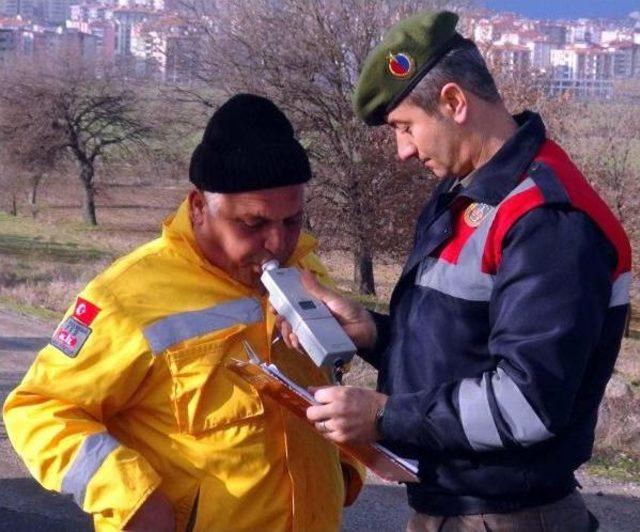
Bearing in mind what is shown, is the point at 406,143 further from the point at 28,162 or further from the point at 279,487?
the point at 28,162

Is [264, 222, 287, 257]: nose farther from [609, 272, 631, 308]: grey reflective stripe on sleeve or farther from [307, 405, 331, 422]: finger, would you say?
[609, 272, 631, 308]: grey reflective stripe on sleeve

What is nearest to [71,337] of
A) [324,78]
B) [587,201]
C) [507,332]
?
[507,332]

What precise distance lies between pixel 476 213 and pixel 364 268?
74.9ft

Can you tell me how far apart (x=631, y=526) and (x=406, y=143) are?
315cm

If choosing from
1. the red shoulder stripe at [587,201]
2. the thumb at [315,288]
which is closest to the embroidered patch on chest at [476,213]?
the red shoulder stripe at [587,201]

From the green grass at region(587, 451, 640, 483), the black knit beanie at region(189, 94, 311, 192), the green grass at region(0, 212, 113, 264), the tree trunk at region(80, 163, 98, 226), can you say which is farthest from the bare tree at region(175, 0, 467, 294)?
the black knit beanie at region(189, 94, 311, 192)

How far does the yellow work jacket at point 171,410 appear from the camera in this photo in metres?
2.52

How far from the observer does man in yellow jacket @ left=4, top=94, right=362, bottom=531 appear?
8.27 feet

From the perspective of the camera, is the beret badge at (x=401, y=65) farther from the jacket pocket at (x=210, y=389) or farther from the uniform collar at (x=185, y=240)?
the jacket pocket at (x=210, y=389)

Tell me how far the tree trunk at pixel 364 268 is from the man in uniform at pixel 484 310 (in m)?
22.3

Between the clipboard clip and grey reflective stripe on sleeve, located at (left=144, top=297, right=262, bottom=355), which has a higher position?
grey reflective stripe on sleeve, located at (left=144, top=297, right=262, bottom=355)

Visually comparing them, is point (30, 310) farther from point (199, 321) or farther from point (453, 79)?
point (453, 79)

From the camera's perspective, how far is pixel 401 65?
8.06 ft

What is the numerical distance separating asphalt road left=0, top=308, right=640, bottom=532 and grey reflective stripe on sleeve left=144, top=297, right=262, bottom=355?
257 cm
